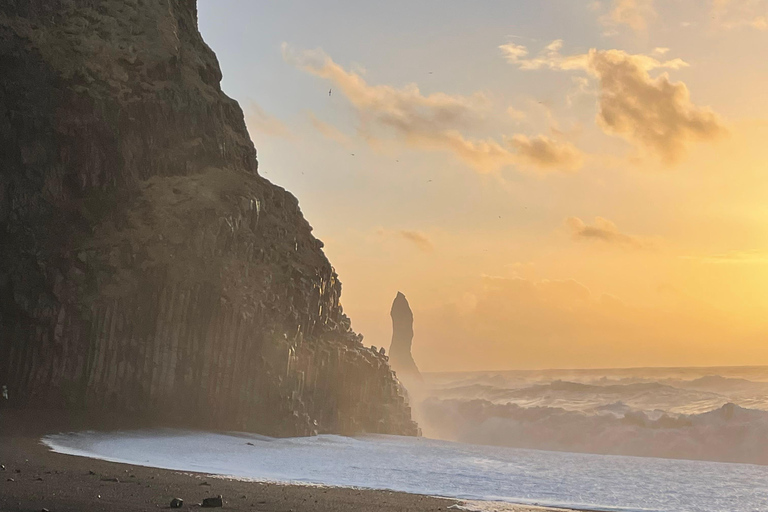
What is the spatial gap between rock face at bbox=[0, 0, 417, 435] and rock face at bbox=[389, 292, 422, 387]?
6639 centimetres

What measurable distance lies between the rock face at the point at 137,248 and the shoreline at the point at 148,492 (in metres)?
8.20

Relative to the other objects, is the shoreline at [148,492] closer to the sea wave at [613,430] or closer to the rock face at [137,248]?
the rock face at [137,248]

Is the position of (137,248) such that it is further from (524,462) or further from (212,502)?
(212,502)

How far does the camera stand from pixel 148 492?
1213 cm

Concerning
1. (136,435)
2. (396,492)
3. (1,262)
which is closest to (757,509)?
(396,492)

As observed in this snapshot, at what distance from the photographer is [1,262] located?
82.0ft

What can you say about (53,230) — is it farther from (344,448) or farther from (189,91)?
(344,448)

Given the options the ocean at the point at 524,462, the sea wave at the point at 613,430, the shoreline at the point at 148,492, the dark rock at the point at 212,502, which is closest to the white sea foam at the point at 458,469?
Result: the ocean at the point at 524,462

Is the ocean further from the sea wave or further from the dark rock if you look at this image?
the dark rock

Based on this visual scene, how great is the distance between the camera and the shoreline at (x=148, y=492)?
1066cm

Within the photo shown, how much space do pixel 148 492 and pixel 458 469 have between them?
10392 mm

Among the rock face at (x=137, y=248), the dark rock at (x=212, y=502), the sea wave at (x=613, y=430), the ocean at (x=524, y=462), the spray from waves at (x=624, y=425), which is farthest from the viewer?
the spray from waves at (x=624, y=425)

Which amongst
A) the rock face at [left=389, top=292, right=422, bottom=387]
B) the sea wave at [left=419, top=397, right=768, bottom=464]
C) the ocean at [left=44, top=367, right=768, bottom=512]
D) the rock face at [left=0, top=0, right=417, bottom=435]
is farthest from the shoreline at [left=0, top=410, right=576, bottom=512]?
the rock face at [left=389, top=292, right=422, bottom=387]

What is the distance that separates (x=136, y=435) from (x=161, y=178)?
10338mm
